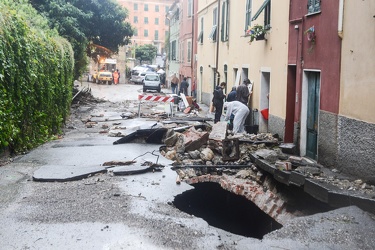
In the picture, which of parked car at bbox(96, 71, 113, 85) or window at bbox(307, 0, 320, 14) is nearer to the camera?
window at bbox(307, 0, 320, 14)

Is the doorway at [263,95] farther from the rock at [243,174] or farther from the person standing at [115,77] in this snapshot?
the person standing at [115,77]

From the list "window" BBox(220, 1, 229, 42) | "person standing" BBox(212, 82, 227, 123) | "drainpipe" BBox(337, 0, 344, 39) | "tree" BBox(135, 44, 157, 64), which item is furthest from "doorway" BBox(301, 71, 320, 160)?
"tree" BBox(135, 44, 157, 64)

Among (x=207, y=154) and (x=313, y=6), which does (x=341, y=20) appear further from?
(x=207, y=154)

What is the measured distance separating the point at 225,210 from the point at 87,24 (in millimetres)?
25871

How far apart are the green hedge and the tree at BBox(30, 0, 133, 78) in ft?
39.1

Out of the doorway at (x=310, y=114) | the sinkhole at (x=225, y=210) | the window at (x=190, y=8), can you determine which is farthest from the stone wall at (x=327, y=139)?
the window at (x=190, y=8)

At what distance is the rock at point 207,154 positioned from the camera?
10879 millimetres

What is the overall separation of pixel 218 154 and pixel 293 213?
12.3 feet

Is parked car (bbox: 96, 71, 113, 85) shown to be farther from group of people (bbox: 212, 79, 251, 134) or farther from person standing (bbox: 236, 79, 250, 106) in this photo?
person standing (bbox: 236, 79, 250, 106)

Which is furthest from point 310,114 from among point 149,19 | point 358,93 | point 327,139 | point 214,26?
point 149,19

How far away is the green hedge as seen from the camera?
9922 millimetres

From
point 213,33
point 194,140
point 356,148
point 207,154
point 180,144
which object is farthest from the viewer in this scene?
point 213,33

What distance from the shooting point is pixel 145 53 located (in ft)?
294

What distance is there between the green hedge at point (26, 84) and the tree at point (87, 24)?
11931mm
